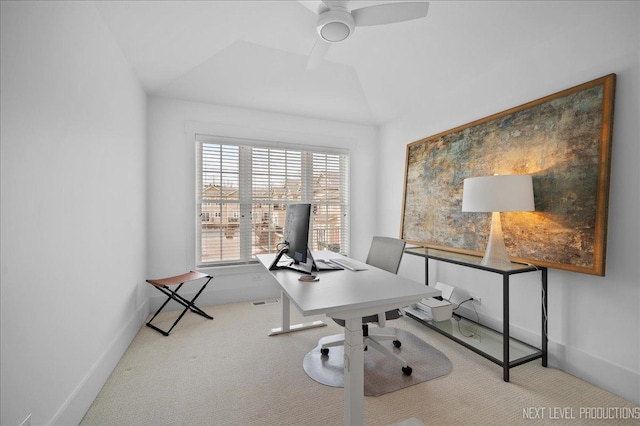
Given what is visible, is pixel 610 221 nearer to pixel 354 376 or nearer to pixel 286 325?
pixel 354 376

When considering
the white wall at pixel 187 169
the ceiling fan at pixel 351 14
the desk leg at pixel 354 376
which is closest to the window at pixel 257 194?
the white wall at pixel 187 169

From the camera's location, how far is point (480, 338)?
254 cm

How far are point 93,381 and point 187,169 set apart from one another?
94.9 inches

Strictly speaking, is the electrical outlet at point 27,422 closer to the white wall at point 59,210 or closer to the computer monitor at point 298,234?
the white wall at point 59,210

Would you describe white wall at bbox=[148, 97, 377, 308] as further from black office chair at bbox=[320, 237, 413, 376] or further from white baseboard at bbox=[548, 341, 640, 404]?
white baseboard at bbox=[548, 341, 640, 404]

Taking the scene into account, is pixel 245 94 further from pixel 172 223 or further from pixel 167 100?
pixel 172 223

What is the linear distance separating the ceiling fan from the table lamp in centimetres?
128

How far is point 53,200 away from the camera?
59.2 inches

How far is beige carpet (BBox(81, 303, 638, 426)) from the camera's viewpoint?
171 cm

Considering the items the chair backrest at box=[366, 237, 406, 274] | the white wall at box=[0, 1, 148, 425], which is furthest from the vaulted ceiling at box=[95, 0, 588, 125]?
the chair backrest at box=[366, 237, 406, 274]

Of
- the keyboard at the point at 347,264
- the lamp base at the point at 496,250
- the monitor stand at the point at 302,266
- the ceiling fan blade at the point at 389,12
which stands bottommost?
the keyboard at the point at 347,264

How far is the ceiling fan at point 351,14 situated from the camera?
1.76 metres

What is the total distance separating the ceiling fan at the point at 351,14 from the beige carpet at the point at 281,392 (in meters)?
2.44

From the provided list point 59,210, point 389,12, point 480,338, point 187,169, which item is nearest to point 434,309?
point 480,338
